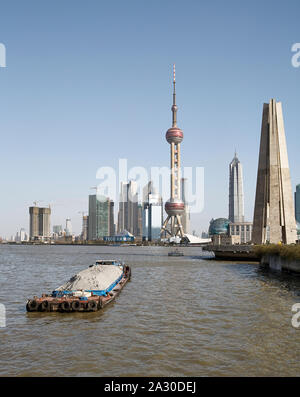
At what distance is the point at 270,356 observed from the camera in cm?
1808

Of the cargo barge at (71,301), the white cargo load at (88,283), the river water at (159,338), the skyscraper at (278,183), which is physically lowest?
the river water at (159,338)

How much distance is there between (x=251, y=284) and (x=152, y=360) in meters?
30.6

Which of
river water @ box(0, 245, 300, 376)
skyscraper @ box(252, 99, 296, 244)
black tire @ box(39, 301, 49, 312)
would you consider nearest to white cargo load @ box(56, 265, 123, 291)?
river water @ box(0, 245, 300, 376)

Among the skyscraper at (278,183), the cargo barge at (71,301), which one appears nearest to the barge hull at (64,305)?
the cargo barge at (71,301)

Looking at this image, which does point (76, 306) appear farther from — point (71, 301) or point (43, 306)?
point (43, 306)

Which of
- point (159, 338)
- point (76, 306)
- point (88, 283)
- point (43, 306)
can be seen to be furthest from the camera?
point (88, 283)

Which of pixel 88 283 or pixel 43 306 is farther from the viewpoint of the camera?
pixel 88 283

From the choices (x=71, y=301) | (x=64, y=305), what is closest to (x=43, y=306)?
(x=64, y=305)

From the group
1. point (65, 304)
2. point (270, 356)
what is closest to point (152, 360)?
point (270, 356)

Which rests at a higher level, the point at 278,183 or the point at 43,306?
Answer: the point at 278,183

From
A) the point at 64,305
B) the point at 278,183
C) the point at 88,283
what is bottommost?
the point at 64,305

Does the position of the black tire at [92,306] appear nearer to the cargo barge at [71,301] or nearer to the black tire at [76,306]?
the cargo barge at [71,301]

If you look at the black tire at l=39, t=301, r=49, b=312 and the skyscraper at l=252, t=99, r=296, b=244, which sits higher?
the skyscraper at l=252, t=99, r=296, b=244

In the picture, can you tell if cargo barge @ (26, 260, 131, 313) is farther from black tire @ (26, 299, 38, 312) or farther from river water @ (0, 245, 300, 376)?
river water @ (0, 245, 300, 376)
